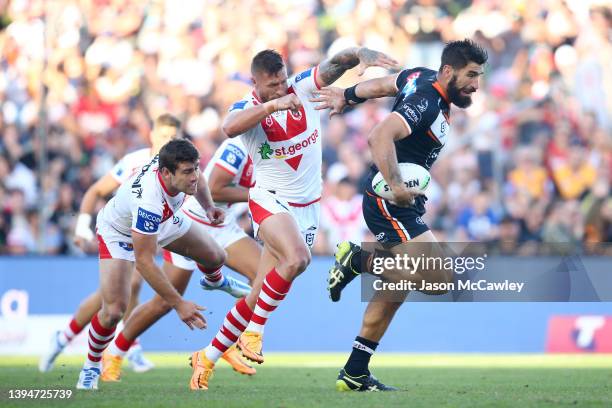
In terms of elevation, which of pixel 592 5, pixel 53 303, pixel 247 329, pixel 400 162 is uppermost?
pixel 592 5

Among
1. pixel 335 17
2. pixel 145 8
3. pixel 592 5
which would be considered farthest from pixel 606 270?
pixel 145 8

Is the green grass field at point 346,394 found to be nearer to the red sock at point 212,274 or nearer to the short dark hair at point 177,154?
the red sock at point 212,274

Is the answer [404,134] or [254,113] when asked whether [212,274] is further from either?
[404,134]

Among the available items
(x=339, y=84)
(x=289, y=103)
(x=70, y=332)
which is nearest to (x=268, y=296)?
(x=289, y=103)

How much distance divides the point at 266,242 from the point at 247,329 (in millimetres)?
827

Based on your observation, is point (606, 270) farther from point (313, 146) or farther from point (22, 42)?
point (22, 42)

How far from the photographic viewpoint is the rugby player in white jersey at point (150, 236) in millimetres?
9094

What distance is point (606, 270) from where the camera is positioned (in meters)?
14.8

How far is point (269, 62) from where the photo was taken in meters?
9.58

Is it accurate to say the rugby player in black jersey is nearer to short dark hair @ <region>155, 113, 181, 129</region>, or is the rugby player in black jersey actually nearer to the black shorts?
the black shorts

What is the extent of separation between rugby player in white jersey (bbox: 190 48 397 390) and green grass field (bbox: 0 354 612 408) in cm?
55

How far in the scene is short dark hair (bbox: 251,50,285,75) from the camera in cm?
956

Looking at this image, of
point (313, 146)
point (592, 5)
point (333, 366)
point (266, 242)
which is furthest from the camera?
point (592, 5)

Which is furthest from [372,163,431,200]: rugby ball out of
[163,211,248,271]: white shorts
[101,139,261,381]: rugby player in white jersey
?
[163,211,248,271]: white shorts
